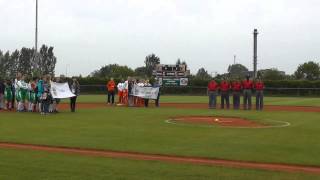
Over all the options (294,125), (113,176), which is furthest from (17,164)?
(294,125)

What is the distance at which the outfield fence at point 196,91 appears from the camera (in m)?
63.4

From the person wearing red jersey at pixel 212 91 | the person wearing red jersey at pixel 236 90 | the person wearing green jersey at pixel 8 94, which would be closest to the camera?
the person wearing green jersey at pixel 8 94

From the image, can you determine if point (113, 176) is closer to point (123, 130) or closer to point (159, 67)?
point (123, 130)

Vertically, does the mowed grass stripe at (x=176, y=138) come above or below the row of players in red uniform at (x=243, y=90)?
below

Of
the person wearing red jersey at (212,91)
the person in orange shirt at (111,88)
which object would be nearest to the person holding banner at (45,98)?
the person in orange shirt at (111,88)

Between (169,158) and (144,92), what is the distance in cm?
2369

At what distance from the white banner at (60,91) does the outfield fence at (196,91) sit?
116 feet

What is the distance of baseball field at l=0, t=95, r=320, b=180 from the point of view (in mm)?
10406

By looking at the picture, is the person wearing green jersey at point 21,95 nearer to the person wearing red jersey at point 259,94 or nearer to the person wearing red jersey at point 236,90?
the person wearing red jersey at point 236,90

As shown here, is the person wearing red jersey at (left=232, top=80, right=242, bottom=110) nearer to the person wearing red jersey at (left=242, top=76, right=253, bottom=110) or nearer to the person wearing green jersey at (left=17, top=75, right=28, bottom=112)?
the person wearing red jersey at (left=242, top=76, right=253, bottom=110)

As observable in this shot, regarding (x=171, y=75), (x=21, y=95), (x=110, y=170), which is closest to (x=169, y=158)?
(x=110, y=170)

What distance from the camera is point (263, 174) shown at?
10.4m

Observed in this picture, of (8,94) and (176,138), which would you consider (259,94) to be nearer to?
(8,94)

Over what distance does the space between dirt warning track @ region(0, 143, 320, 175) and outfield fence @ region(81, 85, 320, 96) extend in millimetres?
50192
